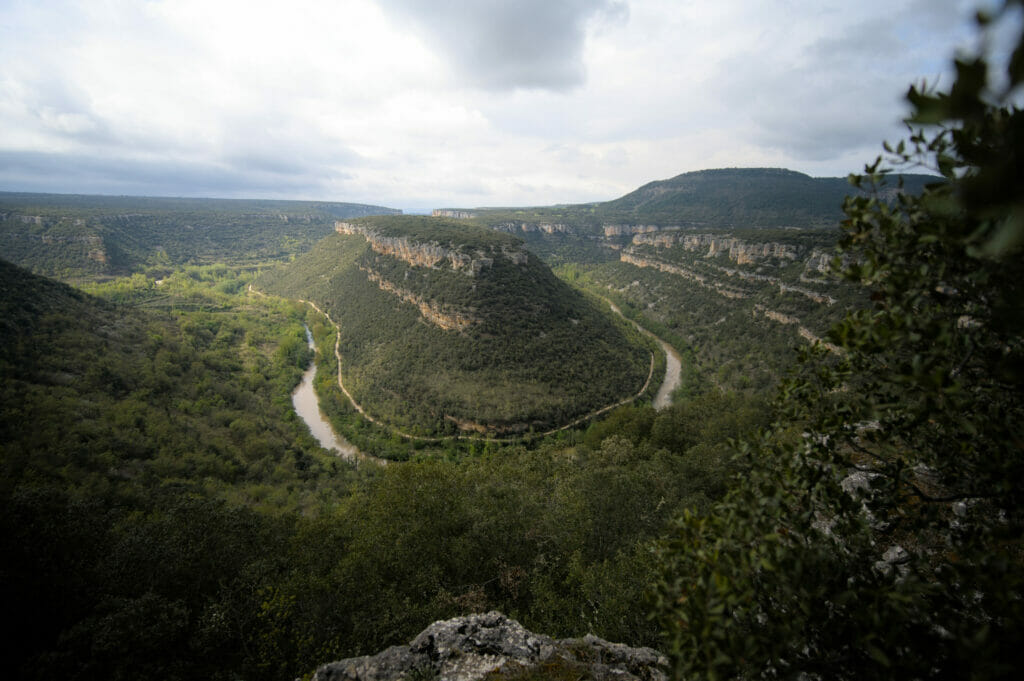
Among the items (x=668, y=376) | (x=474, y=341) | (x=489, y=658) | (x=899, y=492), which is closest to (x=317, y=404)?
(x=474, y=341)

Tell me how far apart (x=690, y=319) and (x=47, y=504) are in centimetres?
8051

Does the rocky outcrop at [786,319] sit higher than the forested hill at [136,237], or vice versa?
the forested hill at [136,237]

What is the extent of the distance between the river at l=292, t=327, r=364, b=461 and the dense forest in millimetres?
2658

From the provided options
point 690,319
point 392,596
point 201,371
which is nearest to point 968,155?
point 392,596

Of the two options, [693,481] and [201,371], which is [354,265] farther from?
[693,481]

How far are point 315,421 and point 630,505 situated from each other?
149ft

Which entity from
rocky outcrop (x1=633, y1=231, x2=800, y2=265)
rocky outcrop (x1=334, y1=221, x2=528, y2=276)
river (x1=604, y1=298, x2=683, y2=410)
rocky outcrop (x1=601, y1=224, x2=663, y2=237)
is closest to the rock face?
river (x1=604, y1=298, x2=683, y2=410)

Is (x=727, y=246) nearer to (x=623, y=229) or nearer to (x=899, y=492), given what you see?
(x=623, y=229)

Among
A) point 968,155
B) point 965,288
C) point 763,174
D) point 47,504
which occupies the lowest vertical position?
point 47,504

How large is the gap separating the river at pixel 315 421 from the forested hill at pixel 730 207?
281 feet

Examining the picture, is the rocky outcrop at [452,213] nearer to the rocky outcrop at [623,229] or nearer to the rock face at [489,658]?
the rocky outcrop at [623,229]

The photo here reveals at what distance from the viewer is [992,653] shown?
2162mm

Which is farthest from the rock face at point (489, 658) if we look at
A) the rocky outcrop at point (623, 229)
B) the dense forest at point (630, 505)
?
the rocky outcrop at point (623, 229)

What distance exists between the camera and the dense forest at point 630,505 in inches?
105
